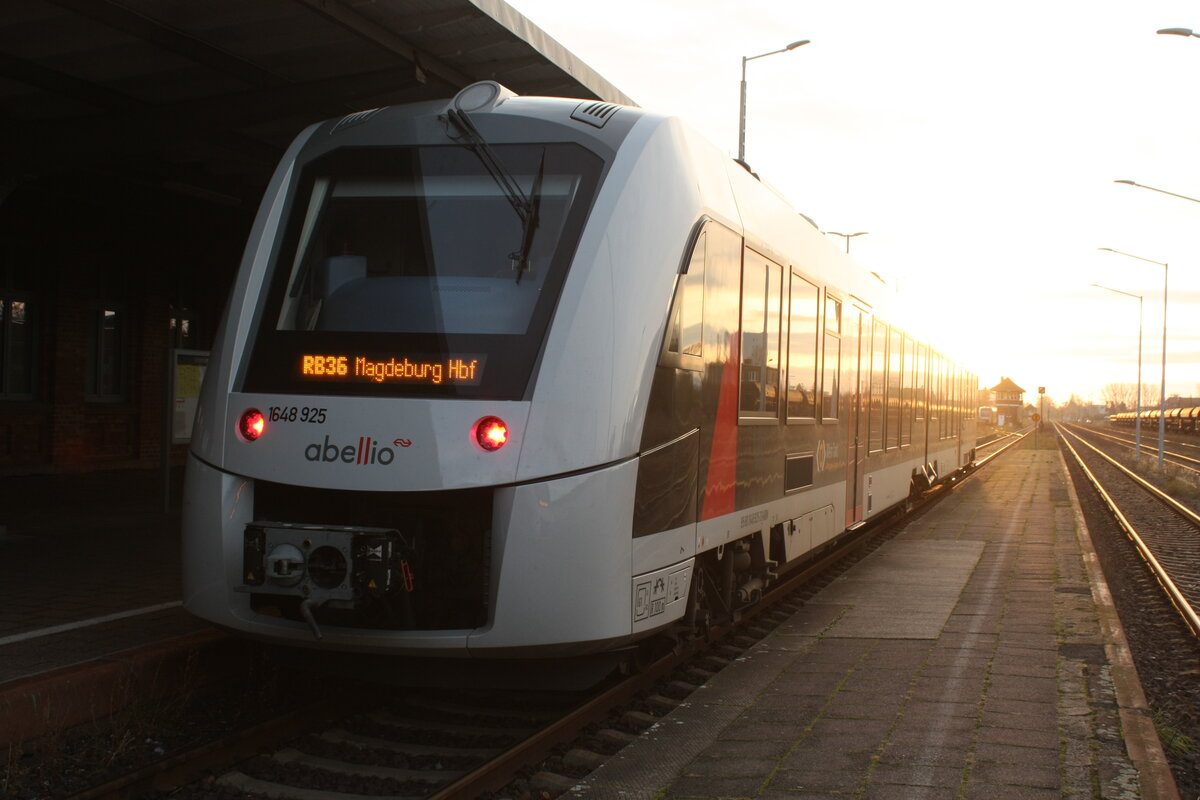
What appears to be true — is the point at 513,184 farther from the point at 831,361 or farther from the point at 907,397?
the point at 907,397

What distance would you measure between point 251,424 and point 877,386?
807 centimetres

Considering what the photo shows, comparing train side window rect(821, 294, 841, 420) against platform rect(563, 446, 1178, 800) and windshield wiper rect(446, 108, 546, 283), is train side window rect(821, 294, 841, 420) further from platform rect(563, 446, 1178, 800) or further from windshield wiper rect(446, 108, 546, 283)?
windshield wiper rect(446, 108, 546, 283)

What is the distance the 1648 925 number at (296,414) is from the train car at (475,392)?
0.4 inches

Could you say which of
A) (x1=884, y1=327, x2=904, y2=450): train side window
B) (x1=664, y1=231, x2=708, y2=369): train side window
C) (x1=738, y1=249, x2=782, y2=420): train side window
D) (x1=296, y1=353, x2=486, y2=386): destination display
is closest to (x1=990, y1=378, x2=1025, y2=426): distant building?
(x1=884, y1=327, x2=904, y2=450): train side window

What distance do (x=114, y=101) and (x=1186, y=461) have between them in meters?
42.5

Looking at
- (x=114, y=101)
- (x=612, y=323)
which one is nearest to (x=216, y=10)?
(x=114, y=101)

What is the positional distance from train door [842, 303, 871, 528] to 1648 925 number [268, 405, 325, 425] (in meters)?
6.01

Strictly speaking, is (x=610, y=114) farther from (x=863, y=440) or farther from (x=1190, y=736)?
(x=863, y=440)

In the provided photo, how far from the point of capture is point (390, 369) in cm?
549

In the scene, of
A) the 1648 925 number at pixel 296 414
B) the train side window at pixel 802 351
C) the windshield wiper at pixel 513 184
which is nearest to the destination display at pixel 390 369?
the 1648 925 number at pixel 296 414

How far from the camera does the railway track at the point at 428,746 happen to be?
4887 mm

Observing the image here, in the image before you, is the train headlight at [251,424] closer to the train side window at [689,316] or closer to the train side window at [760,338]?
the train side window at [689,316]

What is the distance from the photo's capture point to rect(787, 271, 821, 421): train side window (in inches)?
329

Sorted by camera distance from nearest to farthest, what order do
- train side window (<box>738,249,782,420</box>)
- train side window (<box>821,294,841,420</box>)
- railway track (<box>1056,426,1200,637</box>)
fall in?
train side window (<box>738,249,782,420</box>) → train side window (<box>821,294,841,420</box>) → railway track (<box>1056,426,1200,637</box>)
